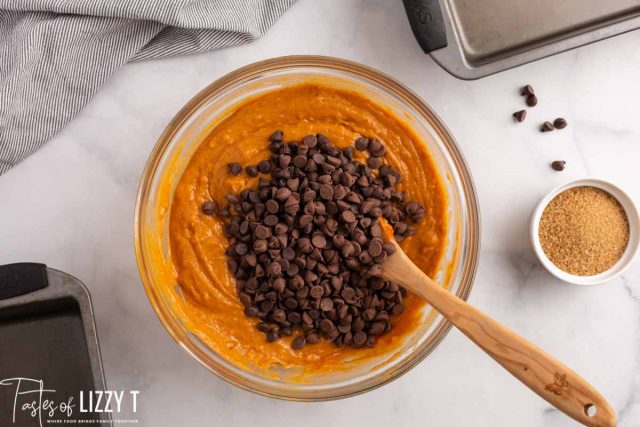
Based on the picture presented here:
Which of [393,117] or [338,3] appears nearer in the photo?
[393,117]

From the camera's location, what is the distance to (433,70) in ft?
9.04

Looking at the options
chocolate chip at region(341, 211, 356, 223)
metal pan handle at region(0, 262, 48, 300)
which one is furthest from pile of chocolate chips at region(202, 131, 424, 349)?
metal pan handle at region(0, 262, 48, 300)

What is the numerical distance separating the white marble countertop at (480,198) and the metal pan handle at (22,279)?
0.40 m

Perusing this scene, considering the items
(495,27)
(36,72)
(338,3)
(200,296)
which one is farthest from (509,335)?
(36,72)

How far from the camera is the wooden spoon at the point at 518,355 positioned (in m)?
2.09

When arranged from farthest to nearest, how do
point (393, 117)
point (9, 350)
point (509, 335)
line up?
point (393, 117), point (9, 350), point (509, 335)

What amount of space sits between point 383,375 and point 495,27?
1.58m

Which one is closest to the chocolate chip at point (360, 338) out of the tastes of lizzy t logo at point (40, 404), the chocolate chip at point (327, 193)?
the chocolate chip at point (327, 193)

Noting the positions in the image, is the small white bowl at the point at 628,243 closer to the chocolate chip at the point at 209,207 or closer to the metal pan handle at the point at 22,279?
the chocolate chip at the point at 209,207

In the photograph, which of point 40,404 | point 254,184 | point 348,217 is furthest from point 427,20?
point 40,404

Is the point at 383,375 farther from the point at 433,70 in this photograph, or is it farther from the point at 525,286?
the point at 433,70

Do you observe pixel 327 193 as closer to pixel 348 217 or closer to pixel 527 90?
pixel 348 217

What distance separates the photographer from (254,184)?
252 centimetres

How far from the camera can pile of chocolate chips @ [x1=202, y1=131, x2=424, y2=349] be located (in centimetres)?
240
